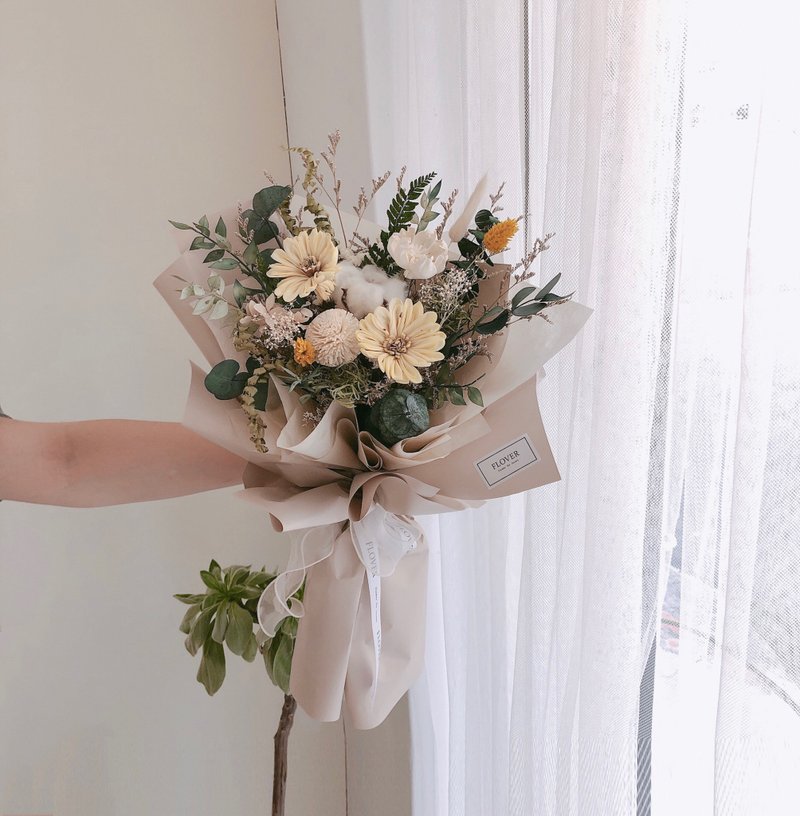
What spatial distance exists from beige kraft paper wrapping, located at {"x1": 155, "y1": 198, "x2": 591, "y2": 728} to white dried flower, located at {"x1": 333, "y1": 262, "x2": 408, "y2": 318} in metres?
0.09

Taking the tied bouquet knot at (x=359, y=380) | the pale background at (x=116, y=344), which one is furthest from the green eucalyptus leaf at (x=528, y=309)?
the pale background at (x=116, y=344)

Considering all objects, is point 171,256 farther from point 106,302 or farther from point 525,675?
point 525,675

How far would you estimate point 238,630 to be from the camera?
3.83ft

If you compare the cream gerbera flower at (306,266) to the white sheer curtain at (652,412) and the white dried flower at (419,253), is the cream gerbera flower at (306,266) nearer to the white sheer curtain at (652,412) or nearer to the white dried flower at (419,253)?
the white dried flower at (419,253)

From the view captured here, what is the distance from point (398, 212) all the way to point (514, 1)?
0.34m

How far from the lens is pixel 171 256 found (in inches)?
62.8

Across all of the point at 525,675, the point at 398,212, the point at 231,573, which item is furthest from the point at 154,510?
the point at 398,212

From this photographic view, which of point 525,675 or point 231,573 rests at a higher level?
point 231,573

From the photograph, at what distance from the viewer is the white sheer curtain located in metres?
0.56

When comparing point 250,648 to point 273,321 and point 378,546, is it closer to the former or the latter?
point 378,546

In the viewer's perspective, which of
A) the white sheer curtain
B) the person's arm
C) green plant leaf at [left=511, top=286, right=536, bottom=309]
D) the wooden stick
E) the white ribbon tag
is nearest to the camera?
the white sheer curtain

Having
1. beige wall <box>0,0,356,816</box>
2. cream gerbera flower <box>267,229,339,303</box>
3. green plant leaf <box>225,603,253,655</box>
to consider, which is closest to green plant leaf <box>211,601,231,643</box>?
green plant leaf <box>225,603,253,655</box>

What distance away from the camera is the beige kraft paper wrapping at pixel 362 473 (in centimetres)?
70

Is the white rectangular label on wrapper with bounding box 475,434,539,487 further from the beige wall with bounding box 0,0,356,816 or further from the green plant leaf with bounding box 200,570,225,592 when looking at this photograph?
the beige wall with bounding box 0,0,356,816
